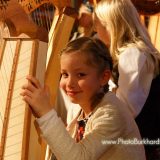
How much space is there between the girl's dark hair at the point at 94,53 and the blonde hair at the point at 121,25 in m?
0.52

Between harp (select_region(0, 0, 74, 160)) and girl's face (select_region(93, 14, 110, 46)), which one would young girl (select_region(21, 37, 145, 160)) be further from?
girl's face (select_region(93, 14, 110, 46))

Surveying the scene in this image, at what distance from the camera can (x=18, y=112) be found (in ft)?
3.29

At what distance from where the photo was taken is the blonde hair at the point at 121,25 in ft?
5.37

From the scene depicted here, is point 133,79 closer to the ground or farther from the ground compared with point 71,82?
closer to the ground

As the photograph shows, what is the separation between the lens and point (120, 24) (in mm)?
1671

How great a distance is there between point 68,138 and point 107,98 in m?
0.17

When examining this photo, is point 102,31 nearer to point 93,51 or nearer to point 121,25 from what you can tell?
point 121,25

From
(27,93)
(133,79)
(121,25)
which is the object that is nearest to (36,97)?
(27,93)

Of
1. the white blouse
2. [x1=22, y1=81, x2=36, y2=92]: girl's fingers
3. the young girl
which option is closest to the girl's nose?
the young girl

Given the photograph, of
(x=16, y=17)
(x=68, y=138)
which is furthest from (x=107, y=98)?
(x=16, y=17)

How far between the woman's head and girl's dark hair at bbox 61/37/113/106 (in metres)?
0.53

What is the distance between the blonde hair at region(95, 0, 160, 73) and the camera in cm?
164

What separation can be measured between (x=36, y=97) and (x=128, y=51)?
2.28 feet

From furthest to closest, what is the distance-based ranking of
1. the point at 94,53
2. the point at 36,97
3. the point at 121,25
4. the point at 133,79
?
the point at 121,25 < the point at 133,79 < the point at 94,53 < the point at 36,97
